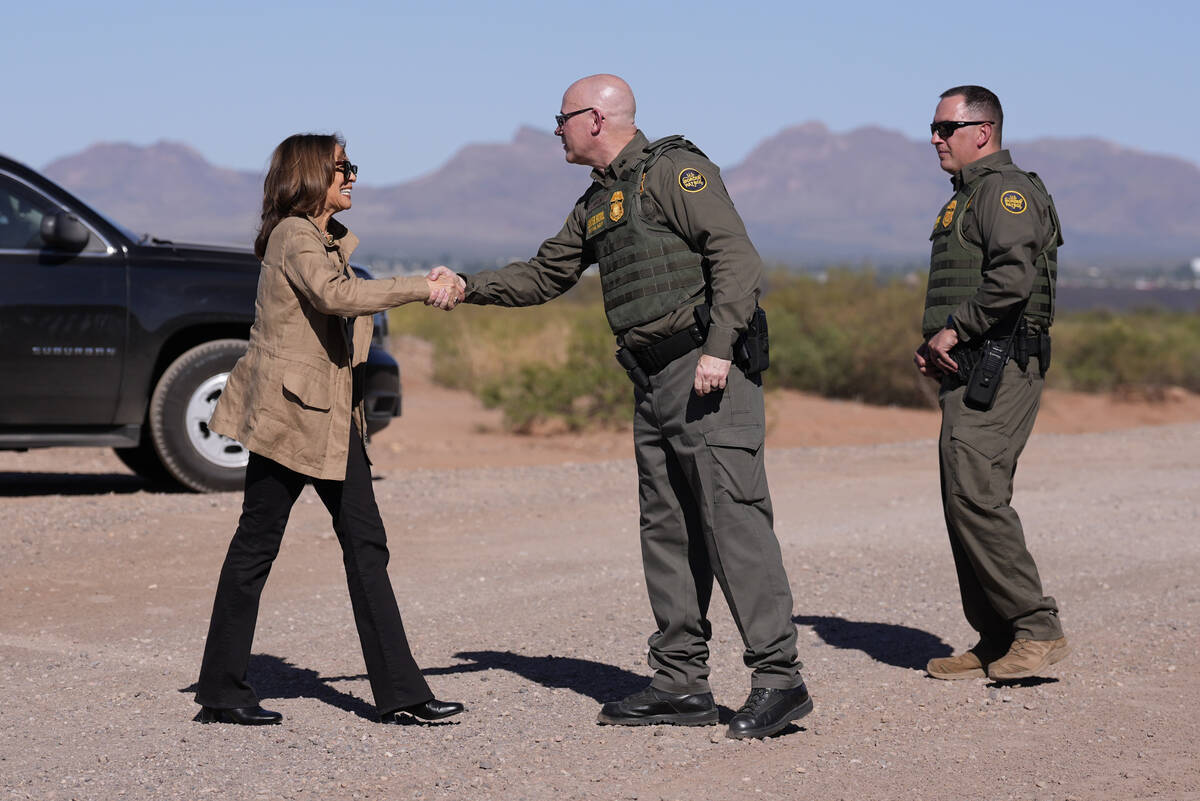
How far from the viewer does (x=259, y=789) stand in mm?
4438

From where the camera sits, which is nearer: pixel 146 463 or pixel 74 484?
pixel 146 463

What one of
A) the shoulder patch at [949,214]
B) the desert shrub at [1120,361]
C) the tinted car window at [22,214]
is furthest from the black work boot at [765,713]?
the desert shrub at [1120,361]

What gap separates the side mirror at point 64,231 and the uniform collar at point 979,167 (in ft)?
19.0

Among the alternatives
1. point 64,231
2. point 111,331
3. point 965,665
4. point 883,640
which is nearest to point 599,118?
point 965,665

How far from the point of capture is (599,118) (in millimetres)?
5094

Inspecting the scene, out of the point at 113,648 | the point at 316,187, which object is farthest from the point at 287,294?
the point at 113,648

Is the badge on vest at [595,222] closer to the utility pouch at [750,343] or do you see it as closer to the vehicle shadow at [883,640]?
the utility pouch at [750,343]

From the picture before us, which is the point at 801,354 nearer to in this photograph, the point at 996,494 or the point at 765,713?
the point at 996,494

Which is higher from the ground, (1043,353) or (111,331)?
(1043,353)

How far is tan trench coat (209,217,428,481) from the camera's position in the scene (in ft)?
16.0

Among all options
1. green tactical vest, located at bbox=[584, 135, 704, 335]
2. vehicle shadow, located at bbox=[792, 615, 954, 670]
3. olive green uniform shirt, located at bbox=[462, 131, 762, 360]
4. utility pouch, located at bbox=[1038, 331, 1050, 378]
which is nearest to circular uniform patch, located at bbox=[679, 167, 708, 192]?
olive green uniform shirt, located at bbox=[462, 131, 762, 360]

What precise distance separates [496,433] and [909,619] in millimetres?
11069

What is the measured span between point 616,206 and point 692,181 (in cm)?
29

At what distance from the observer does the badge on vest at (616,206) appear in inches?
199
